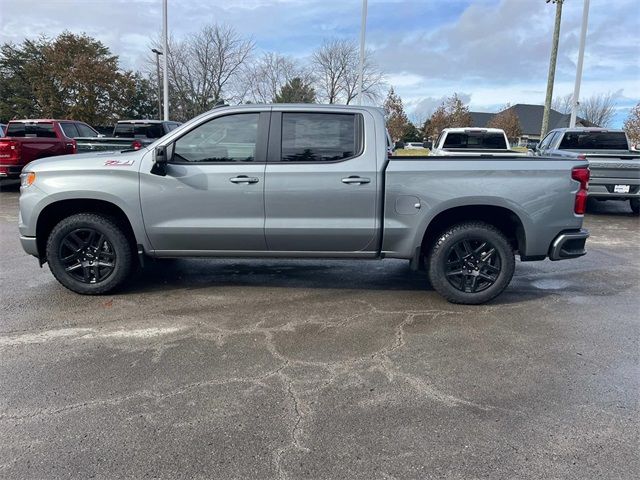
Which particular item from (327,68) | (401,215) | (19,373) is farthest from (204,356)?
(327,68)

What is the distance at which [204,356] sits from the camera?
11.8 ft

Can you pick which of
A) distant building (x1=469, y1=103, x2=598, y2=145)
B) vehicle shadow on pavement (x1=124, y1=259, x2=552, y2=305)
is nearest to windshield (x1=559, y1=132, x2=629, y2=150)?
vehicle shadow on pavement (x1=124, y1=259, x2=552, y2=305)

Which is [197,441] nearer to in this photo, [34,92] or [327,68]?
[34,92]

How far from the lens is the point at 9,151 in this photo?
39.1 ft

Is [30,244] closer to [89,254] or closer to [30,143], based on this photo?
[89,254]

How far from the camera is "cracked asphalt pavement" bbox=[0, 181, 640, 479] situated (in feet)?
8.20

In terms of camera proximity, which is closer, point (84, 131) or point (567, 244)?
point (567, 244)

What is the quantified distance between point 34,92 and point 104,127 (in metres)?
6.69

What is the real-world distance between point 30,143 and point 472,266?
12.2 meters

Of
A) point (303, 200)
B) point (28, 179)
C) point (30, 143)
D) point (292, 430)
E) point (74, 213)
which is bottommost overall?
point (292, 430)

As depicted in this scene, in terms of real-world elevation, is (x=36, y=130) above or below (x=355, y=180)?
above

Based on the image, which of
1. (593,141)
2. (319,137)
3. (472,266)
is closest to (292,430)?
(472,266)

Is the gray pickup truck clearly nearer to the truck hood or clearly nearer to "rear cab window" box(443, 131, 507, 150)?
the truck hood

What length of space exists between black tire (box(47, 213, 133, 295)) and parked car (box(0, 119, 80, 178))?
8.85 m
